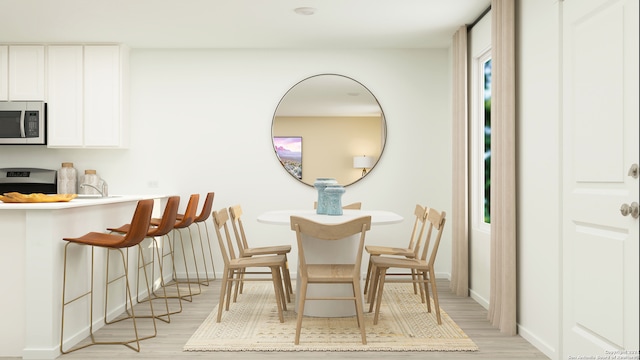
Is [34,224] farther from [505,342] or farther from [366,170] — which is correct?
[366,170]

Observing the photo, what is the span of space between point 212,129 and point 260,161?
0.66 m

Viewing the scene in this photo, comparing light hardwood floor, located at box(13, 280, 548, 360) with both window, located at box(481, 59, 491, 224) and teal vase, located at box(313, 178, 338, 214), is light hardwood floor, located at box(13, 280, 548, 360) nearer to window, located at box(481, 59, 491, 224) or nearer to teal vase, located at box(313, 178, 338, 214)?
window, located at box(481, 59, 491, 224)

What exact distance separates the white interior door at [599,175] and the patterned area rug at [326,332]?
89 cm

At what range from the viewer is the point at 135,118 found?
6.27m

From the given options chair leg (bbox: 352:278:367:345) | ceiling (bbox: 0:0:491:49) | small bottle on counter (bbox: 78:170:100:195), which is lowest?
chair leg (bbox: 352:278:367:345)

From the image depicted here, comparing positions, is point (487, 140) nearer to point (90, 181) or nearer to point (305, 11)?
point (305, 11)

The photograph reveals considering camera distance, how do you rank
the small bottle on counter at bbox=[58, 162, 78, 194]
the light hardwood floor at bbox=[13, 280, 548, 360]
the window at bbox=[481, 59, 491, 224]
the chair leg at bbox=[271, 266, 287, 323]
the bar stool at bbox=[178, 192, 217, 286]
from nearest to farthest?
the light hardwood floor at bbox=[13, 280, 548, 360]
the chair leg at bbox=[271, 266, 287, 323]
the window at bbox=[481, 59, 491, 224]
the bar stool at bbox=[178, 192, 217, 286]
the small bottle on counter at bbox=[58, 162, 78, 194]

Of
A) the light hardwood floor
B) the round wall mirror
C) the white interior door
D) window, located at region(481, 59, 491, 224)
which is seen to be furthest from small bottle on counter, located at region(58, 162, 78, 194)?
the white interior door

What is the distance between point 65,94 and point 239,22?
222 cm

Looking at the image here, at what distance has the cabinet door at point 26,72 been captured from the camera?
5.94 meters

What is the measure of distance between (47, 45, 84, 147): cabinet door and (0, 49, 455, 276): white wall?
14.8 inches

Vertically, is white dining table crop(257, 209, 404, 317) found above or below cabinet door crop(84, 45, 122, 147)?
below

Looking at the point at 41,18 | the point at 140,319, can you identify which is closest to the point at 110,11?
the point at 41,18

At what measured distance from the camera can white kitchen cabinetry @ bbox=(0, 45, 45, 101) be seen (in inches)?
234
